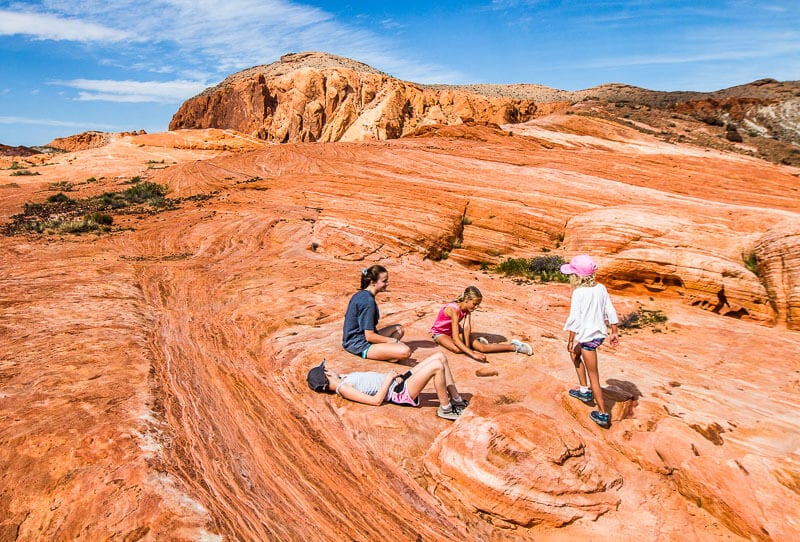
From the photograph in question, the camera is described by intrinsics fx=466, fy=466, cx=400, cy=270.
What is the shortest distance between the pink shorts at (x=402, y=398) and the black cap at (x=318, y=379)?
82 cm

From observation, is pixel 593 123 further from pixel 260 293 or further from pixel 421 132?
pixel 260 293

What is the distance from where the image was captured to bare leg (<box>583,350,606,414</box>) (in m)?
4.99

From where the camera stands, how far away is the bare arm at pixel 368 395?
204 inches

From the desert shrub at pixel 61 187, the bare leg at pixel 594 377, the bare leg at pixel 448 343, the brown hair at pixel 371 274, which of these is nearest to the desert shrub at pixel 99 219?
the desert shrub at pixel 61 187

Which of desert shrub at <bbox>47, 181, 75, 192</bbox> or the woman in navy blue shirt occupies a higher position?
desert shrub at <bbox>47, 181, 75, 192</bbox>

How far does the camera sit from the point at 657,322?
1003cm

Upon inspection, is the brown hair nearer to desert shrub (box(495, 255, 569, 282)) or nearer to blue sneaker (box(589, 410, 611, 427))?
blue sneaker (box(589, 410, 611, 427))

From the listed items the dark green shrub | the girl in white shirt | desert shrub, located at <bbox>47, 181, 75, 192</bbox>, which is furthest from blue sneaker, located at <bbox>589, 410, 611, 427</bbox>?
desert shrub, located at <bbox>47, 181, 75, 192</bbox>

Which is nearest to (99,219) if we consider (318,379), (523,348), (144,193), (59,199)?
(144,193)

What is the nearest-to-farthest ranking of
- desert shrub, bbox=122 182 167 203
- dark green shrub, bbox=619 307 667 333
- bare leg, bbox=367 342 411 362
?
bare leg, bbox=367 342 411 362 < dark green shrub, bbox=619 307 667 333 < desert shrub, bbox=122 182 167 203

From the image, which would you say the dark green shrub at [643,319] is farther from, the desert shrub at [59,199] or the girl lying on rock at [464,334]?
the desert shrub at [59,199]

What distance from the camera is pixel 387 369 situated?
6113 mm

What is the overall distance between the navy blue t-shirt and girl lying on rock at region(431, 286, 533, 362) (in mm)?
1092

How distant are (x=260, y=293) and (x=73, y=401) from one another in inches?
177
